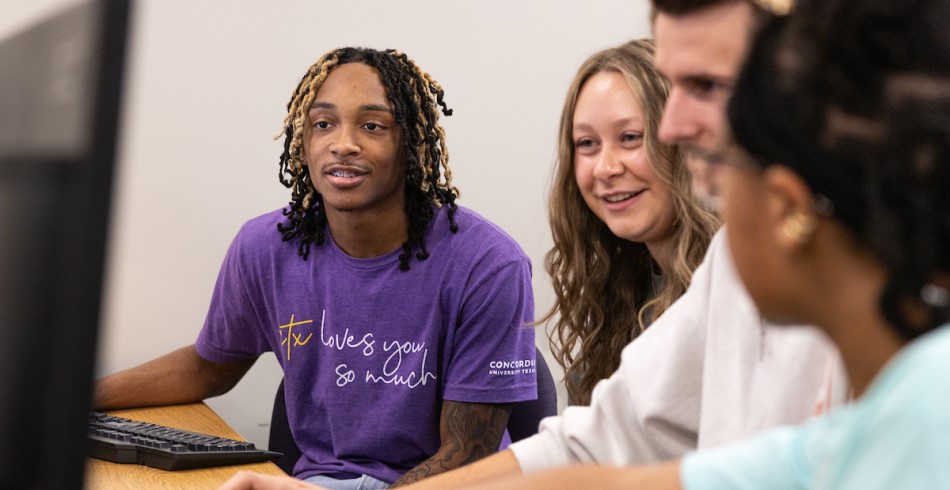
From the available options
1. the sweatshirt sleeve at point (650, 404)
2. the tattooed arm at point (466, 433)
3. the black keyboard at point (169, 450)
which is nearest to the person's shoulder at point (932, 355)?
the sweatshirt sleeve at point (650, 404)

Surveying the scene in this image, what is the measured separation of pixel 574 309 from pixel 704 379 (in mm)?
798

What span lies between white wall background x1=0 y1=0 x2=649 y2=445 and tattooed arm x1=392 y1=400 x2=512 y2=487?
0.97 meters

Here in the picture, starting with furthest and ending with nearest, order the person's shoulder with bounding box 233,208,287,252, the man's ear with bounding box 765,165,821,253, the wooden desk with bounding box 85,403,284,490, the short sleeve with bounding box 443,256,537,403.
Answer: the person's shoulder with bounding box 233,208,287,252 → the short sleeve with bounding box 443,256,537,403 → the wooden desk with bounding box 85,403,284,490 → the man's ear with bounding box 765,165,821,253

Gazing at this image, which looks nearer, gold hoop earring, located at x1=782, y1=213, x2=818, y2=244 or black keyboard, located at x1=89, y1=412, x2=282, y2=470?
gold hoop earring, located at x1=782, y1=213, x2=818, y2=244

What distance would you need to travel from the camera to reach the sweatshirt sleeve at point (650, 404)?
3.87 ft

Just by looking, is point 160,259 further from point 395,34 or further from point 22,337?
point 22,337

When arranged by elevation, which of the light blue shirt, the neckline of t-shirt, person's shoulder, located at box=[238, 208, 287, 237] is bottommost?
the neckline of t-shirt

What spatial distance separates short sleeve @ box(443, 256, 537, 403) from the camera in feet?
6.26

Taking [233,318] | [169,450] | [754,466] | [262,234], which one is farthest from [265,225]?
[754,466]

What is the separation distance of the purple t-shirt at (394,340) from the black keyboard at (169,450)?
12.0 inches

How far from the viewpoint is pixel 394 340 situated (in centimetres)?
197

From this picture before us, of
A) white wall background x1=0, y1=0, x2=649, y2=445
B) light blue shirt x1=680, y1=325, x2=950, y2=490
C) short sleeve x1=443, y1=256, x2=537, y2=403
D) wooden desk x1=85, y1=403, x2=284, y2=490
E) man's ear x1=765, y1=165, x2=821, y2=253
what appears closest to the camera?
light blue shirt x1=680, y1=325, x2=950, y2=490

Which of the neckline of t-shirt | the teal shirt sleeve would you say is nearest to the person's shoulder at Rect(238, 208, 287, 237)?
the neckline of t-shirt

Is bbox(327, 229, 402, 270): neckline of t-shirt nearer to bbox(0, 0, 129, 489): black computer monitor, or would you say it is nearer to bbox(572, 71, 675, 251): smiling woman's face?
bbox(572, 71, 675, 251): smiling woman's face
